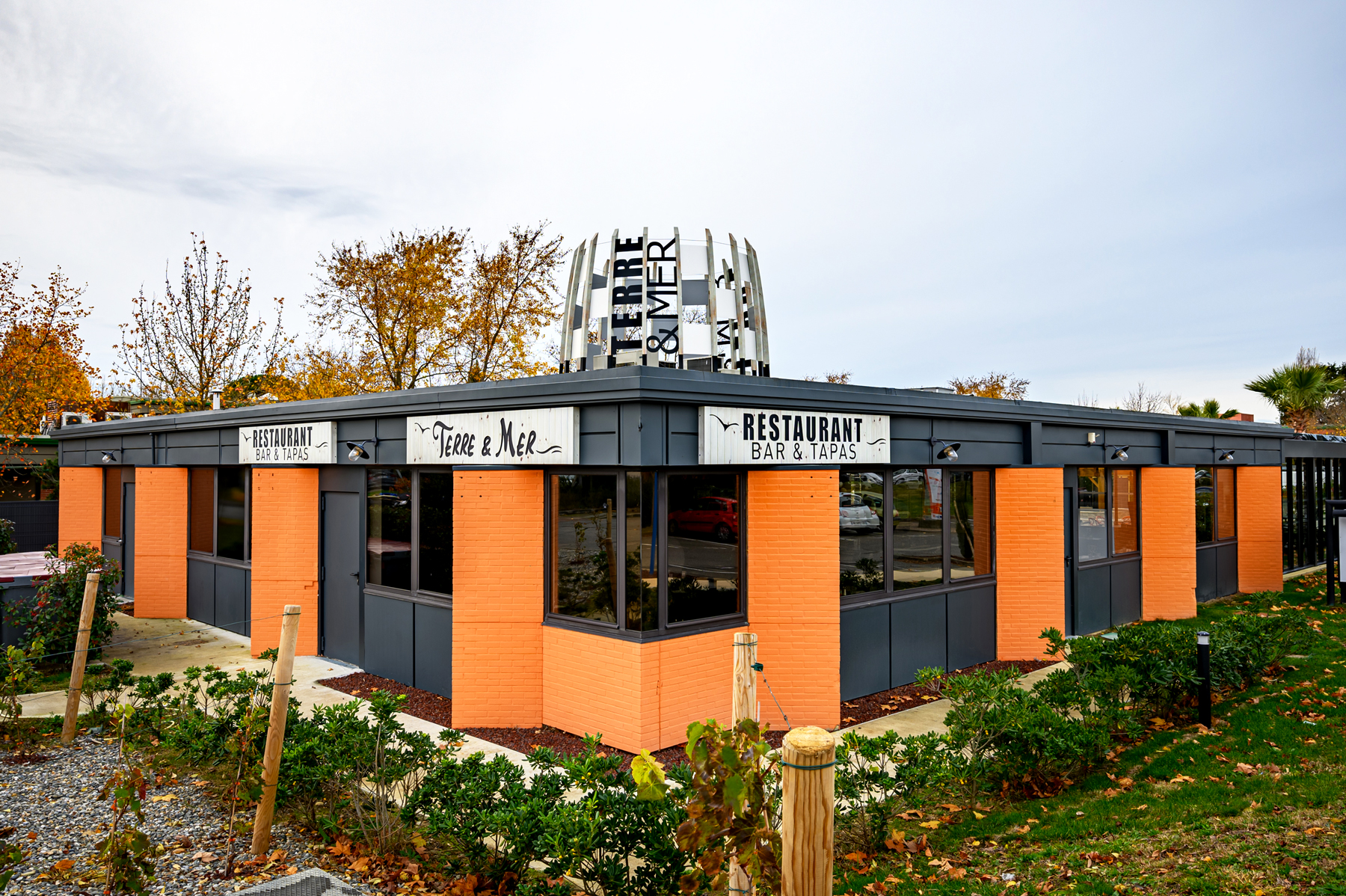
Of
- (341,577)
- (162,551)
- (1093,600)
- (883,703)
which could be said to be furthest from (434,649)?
(1093,600)

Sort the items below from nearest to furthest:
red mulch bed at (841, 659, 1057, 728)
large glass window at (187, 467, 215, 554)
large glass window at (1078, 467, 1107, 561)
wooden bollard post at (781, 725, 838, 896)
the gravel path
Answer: wooden bollard post at (781, 725, 838, 896) → the gravel path → red mulch bed at (841, 659, 1057, 728) → large glass window at (1078, 467, 1107, 561) → large glass window at (187, 467, 215, 554)

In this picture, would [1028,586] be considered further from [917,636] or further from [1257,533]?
[1257,533]

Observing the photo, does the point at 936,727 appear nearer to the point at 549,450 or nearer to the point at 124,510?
the point at 549,450

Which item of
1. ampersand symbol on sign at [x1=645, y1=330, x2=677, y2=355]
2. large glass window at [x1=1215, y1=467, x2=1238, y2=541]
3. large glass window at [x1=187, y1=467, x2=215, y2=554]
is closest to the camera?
ampersand symbol on sign at [x1=645, y1=330, x2=677, y2=355]

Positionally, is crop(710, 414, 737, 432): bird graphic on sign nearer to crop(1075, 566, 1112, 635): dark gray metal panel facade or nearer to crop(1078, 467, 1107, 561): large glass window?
crop(1075, 566, 1112, 635): dark gray metal panel facade

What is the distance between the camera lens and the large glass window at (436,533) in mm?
8688

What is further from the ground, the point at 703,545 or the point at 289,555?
the point at 703,545

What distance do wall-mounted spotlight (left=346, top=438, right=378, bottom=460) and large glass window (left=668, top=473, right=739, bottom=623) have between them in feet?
14.0

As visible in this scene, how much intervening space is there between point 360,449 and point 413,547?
144 cm

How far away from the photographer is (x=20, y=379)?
72.6ft

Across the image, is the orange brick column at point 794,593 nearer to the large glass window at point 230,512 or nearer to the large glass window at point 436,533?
the large glass window at point 436,533

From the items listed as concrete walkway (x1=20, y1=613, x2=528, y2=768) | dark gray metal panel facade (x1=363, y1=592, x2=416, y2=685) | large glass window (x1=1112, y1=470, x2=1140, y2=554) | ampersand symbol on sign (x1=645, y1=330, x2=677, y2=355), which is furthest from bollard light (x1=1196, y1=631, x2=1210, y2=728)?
dark gray metal panel facade (x1=363, y1=592, x2=416, y2=685)

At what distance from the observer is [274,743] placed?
483cm

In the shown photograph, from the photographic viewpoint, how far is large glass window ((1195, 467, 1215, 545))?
14570mm
